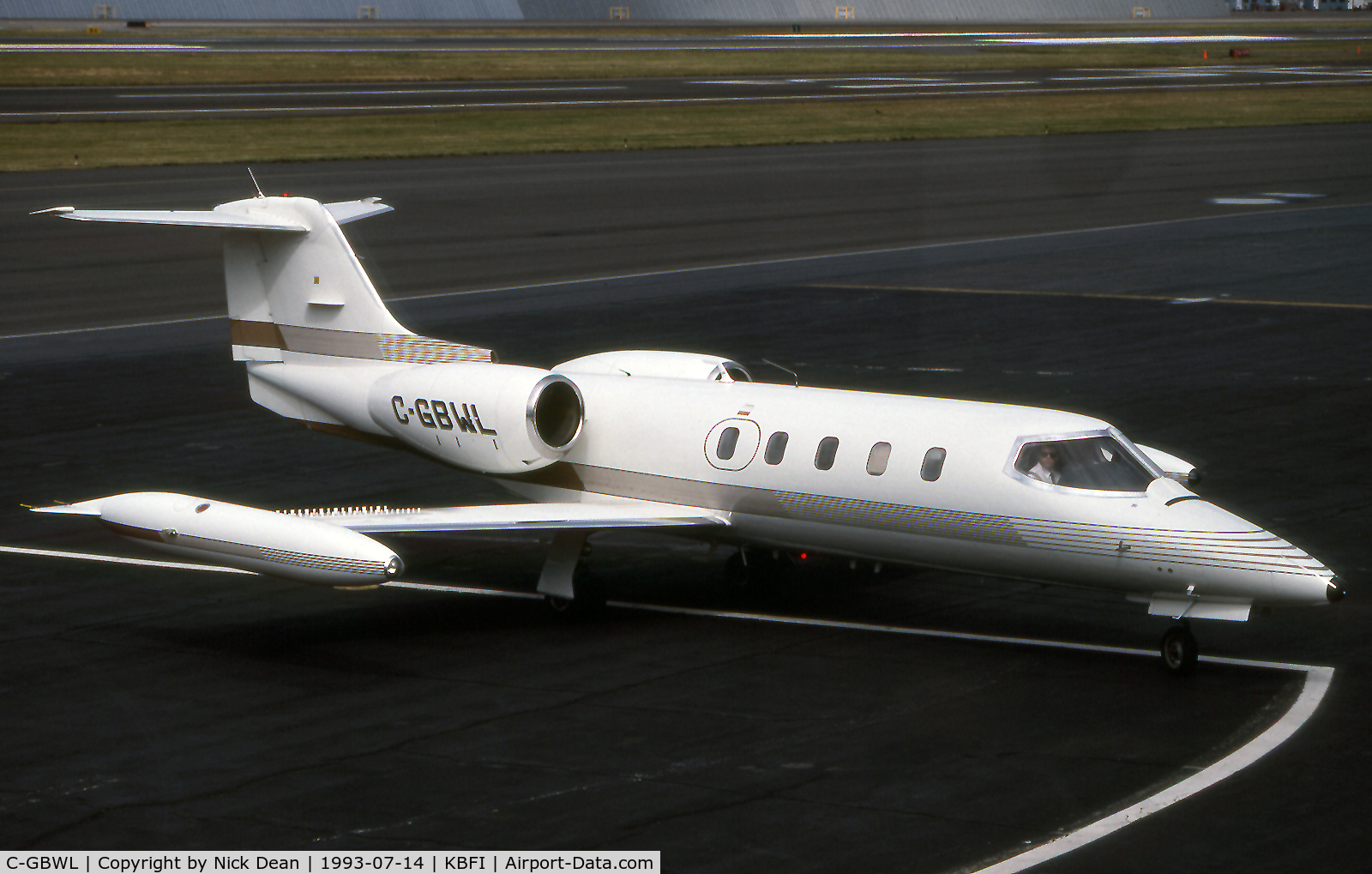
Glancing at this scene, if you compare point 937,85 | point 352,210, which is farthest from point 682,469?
point 937,85

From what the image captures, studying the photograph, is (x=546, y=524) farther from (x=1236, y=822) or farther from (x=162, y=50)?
(x=162, y=50)

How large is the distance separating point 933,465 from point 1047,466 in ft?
3.96

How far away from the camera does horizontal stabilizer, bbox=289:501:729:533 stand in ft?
61.1

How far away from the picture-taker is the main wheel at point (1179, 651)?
16.8m

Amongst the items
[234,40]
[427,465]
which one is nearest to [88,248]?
[427,465]

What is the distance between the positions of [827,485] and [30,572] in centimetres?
1059

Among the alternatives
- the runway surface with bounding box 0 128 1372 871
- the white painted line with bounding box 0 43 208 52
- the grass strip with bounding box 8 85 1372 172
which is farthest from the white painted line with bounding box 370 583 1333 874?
the white painted line with bounding box 0 43 208 52

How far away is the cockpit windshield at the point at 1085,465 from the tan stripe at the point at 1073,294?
27193 millimetres

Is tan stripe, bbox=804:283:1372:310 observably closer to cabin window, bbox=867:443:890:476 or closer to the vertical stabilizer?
the vertical stabilizer

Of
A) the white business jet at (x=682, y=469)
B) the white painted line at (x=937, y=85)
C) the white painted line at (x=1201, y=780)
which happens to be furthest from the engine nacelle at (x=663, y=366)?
the white painted line at (x=937, y=85)

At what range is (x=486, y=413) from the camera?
2022cm

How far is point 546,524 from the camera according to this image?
740 inches

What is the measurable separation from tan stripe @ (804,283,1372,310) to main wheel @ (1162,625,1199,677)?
27.9 meters

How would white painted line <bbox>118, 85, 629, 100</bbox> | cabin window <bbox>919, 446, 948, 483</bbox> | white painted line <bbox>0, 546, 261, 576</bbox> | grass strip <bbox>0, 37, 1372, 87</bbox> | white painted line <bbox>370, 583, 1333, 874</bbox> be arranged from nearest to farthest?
white painted line <bbox>370, 583, 1333, 874</bbox> → cabin window <bbox>919, 446, 948, 483</bbox> → white painted line <bbox>0, 546, 261, 576</bbox> → white painted line <bbox>118, 85, 629, 100</bbox> → grass strip <bbox>0, 37, 1372, 87</bbox>
